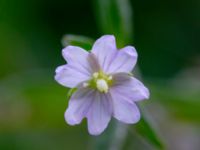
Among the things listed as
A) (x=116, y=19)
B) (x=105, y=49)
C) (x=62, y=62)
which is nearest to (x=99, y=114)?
(x=105, y=49)

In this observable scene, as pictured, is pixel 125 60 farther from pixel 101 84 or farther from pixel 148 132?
pixel 148 132

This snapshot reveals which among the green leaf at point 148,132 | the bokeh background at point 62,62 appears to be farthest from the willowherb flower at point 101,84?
the bokeh background at point 62,62

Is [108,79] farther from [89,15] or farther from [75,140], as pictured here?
[89,15]

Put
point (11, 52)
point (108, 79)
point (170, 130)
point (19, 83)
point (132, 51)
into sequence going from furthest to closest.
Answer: point (11, 52) → point (170, 130) → point (19, 83) → point (108, 79) → point (132, 51)

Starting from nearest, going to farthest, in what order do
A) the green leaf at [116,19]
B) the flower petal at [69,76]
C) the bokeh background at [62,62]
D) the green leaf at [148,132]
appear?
1. the flower petal at [69,76]
2. the green leaf at [148,132]
3. the green leaf at [116,19]
4. the bokeh background at [62,62]

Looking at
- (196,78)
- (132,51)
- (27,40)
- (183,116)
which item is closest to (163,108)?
(183,116)

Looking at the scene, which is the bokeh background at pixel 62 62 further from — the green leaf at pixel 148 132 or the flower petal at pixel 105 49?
the flower petal at pixel 105 49
